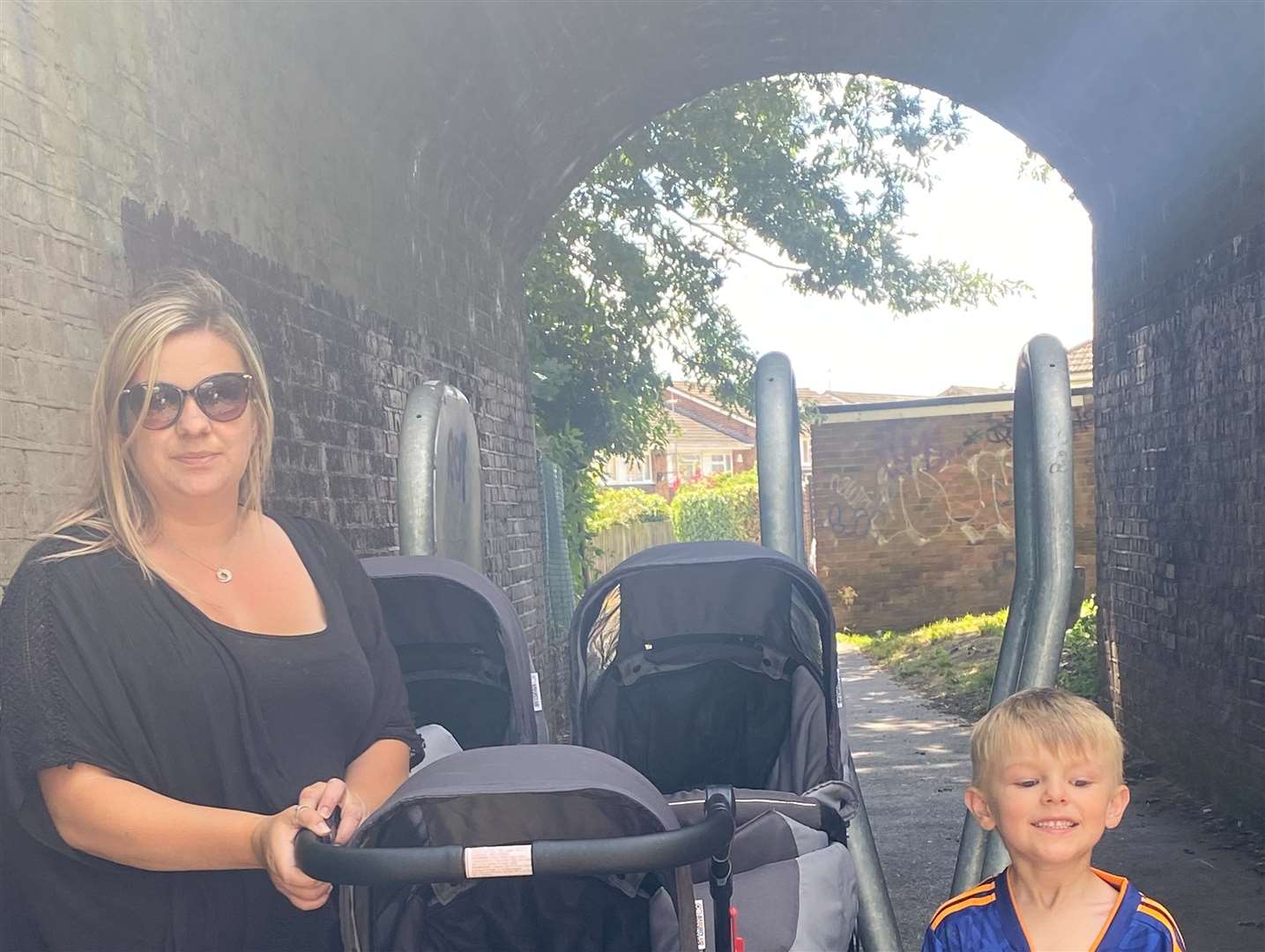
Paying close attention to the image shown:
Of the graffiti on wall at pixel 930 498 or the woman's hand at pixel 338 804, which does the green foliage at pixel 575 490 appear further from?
the woman's hand at pixel 338 804

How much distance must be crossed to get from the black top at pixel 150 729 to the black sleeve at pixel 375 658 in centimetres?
12

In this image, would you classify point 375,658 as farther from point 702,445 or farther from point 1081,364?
point 702,445

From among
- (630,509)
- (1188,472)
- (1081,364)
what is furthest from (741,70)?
(1081,364)

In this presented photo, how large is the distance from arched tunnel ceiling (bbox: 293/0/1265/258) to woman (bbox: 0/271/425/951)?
387cm

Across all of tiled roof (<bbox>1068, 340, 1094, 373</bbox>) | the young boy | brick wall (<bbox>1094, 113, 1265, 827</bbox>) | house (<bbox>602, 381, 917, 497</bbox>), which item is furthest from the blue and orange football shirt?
house (<bbox>602, 381, 917, 497</bbox>)

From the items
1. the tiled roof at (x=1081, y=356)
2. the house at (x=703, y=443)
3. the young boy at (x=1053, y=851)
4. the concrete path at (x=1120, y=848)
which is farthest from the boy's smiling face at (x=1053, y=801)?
the house at (x=703, y=443)

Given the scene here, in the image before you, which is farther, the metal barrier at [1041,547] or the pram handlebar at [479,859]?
the metal barrier at [1041,547]

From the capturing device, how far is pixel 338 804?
2.12 m

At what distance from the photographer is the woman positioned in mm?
2076

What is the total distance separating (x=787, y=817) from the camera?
2.69 metres

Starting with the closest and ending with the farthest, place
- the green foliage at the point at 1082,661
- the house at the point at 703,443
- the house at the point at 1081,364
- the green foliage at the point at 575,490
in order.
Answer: the green foliage at the point at 1082,661, the green foliage at the point at 575,490, the house at the point at 1081,364, the house at the point at 703,443

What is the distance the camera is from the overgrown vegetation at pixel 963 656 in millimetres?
11344

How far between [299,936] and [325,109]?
449 cm

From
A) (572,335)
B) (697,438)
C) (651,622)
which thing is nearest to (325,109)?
(651,622)
